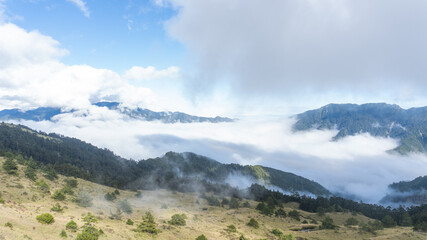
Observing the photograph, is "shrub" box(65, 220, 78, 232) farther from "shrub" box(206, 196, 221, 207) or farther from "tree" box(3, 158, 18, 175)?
"shrub" box(206, 196, 221, 207)

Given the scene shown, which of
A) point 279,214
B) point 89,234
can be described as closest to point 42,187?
point 89,234

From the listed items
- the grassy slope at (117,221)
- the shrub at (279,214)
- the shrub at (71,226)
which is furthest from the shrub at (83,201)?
the shrub at (279,214)

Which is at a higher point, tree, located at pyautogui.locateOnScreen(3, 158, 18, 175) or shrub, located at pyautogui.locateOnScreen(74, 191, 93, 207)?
tree, located at pyautogui.locateOnScreen(3, 158, 18, 175)

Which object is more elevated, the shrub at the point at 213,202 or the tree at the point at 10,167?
the tree at the point at 10,167

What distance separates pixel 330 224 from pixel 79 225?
3742 inches

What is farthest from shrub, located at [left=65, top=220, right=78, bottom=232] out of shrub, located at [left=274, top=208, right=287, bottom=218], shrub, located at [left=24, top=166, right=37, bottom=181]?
shrub, located at [left=274, top=208, right=287, bottom=218]

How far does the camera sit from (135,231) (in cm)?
5753

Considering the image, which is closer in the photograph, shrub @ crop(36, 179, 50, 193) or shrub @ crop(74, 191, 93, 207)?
shrub @ crop(74, 191, 93, 207)

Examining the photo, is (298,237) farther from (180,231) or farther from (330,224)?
(180,231)

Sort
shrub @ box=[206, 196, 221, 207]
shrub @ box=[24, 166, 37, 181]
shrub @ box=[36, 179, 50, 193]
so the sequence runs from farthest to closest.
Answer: shrub @ box=[206, 196, 221, 207], shrub @ box=[24, 166, 37, 181], shrub @ box=[36, 179, 50, 193]

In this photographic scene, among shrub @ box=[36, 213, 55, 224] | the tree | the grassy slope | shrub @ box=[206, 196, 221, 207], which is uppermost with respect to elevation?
the tree

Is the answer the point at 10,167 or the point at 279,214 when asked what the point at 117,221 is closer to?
the point at 10,167

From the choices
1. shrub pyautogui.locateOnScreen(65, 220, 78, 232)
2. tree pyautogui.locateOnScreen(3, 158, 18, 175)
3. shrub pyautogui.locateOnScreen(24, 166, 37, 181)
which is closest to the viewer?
shrub pyautogui.locateOnScreen(65, 220, 78, 232)

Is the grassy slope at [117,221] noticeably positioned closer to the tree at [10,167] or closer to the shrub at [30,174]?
the shrub at [30,174]
